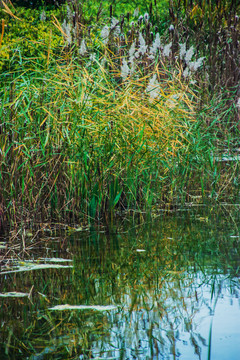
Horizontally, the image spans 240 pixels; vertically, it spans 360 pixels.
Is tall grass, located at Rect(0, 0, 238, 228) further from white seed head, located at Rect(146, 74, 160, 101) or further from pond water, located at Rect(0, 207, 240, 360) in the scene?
pond water, located at Rect(0, 207, 240, 360)

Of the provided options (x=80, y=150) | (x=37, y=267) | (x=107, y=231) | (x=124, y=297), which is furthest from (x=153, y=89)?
(x=124, y=297)

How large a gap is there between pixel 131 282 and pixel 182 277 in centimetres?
22

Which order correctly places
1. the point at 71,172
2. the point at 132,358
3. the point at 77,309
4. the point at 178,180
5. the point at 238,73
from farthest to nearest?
the point at 238,73 < the point at 178,180 < the point at 71,172 < the point at 77,309 < the point at 132,358

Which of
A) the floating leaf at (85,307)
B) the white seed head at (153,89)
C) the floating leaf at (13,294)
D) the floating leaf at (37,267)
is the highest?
the white seed head at (153,89)

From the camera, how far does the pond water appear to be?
1.51m

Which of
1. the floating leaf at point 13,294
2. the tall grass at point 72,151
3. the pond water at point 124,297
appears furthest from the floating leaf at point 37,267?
the tall grass at point 72,151

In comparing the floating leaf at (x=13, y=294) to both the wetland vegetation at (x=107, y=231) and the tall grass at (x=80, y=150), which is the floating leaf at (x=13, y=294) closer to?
the wetland vegetation at (x=107, y=231)

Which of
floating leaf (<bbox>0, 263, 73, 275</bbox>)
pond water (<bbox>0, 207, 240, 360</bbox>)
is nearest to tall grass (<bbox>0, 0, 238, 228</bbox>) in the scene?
pond water (<bbox>0, 207, 240, 360</bbox>)

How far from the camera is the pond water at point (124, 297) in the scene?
151 cm

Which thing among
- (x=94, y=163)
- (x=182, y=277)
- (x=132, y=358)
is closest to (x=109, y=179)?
(x=94, y=163)

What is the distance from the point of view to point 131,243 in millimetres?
2965

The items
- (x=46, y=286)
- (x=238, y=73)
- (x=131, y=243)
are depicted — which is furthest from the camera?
(x=238, y=73)

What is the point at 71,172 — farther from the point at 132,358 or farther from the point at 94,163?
the point at 132,358

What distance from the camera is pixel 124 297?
1.95 m
